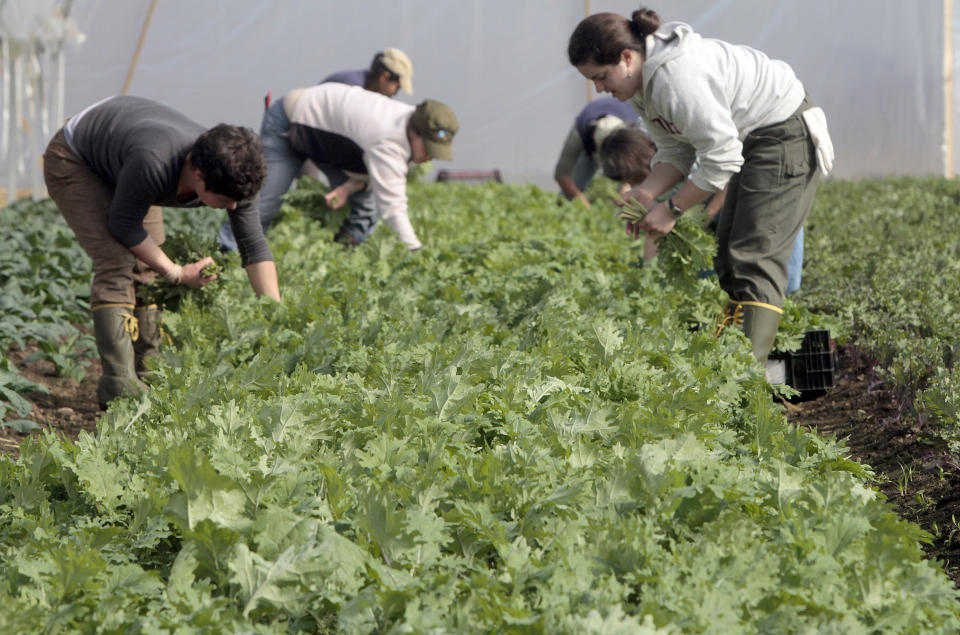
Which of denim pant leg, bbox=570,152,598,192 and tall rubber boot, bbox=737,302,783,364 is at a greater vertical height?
tall rubber boot, bbox=737,302,783,364

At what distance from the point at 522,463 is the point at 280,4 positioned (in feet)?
55.3

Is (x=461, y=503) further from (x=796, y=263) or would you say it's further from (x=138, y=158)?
(x=796, y=263)

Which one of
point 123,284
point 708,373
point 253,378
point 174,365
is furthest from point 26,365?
point 708,373

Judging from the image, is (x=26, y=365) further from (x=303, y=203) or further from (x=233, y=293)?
(x=303, y=203)

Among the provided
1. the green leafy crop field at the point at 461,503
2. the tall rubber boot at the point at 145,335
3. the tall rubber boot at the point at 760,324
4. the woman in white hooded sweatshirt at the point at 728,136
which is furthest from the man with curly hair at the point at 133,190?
the tall rubber boot at the point at 760,324

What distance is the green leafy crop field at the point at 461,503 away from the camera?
184cm

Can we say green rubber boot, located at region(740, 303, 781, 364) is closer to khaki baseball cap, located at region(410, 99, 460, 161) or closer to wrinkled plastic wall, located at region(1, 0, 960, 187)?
khaki baseball cap, located at region(410, 99, 460, 161)

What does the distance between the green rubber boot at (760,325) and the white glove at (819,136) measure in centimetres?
62

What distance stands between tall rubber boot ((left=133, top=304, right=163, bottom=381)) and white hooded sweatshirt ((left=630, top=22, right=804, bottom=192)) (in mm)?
2467

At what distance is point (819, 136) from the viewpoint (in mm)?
4184

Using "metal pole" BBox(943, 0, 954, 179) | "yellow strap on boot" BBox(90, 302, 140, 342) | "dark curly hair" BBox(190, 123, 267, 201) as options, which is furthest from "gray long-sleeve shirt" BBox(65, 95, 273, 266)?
"metal pole" BBox(943, 0, 954, 179)

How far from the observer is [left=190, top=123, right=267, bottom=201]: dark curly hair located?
3.72 meters

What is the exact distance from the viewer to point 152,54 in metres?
17.0

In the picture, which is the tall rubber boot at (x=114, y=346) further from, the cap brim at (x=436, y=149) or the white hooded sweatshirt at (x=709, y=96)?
the white hooded sweatshirt at (x=709, y=96)
